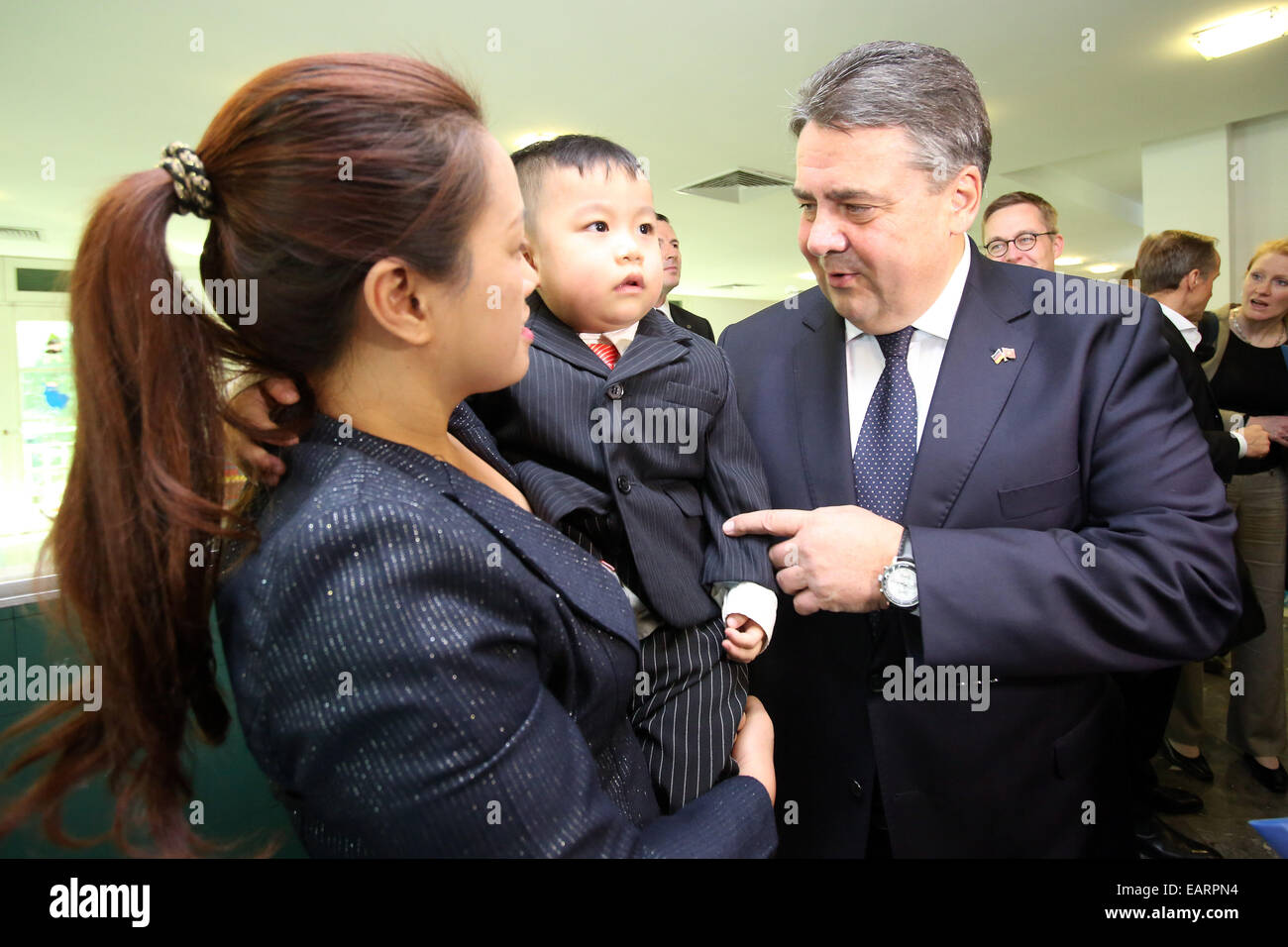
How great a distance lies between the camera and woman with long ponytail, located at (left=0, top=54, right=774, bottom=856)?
0.72 meters

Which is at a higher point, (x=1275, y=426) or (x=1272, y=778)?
(x=1275, y=426)

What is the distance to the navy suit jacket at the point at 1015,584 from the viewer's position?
48.1 inches

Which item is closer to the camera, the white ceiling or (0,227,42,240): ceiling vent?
the white ceiling

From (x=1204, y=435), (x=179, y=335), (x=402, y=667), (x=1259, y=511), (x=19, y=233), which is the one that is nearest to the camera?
(x=402, y=667)

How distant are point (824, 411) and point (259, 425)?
955 millimetres

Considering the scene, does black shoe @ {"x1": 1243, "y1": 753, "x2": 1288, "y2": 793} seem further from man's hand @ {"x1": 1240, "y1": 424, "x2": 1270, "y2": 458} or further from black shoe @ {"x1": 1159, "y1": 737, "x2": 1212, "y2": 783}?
man's hand @ {"x1": 1240, "y1": 424, "x2": 1270, "y2": 458}

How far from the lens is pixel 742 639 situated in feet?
4.21

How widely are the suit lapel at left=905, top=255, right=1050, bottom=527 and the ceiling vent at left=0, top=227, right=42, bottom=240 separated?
11.0 metres

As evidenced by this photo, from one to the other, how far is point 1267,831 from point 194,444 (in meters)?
1.36

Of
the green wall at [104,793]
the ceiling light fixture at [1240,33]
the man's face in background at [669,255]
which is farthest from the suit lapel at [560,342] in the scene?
the ceiling light fixture at [1240,33]

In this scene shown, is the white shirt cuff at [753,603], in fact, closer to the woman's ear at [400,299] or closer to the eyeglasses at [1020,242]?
the woman's ear at [400,299]

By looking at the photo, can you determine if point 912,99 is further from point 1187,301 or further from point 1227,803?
point 1227,803

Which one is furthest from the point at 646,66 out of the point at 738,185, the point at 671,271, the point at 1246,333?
the point at 1246,333

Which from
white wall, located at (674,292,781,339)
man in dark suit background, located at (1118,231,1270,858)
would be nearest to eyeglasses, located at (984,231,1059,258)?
man in dark suit background, located at (1118,231,1270,858)
